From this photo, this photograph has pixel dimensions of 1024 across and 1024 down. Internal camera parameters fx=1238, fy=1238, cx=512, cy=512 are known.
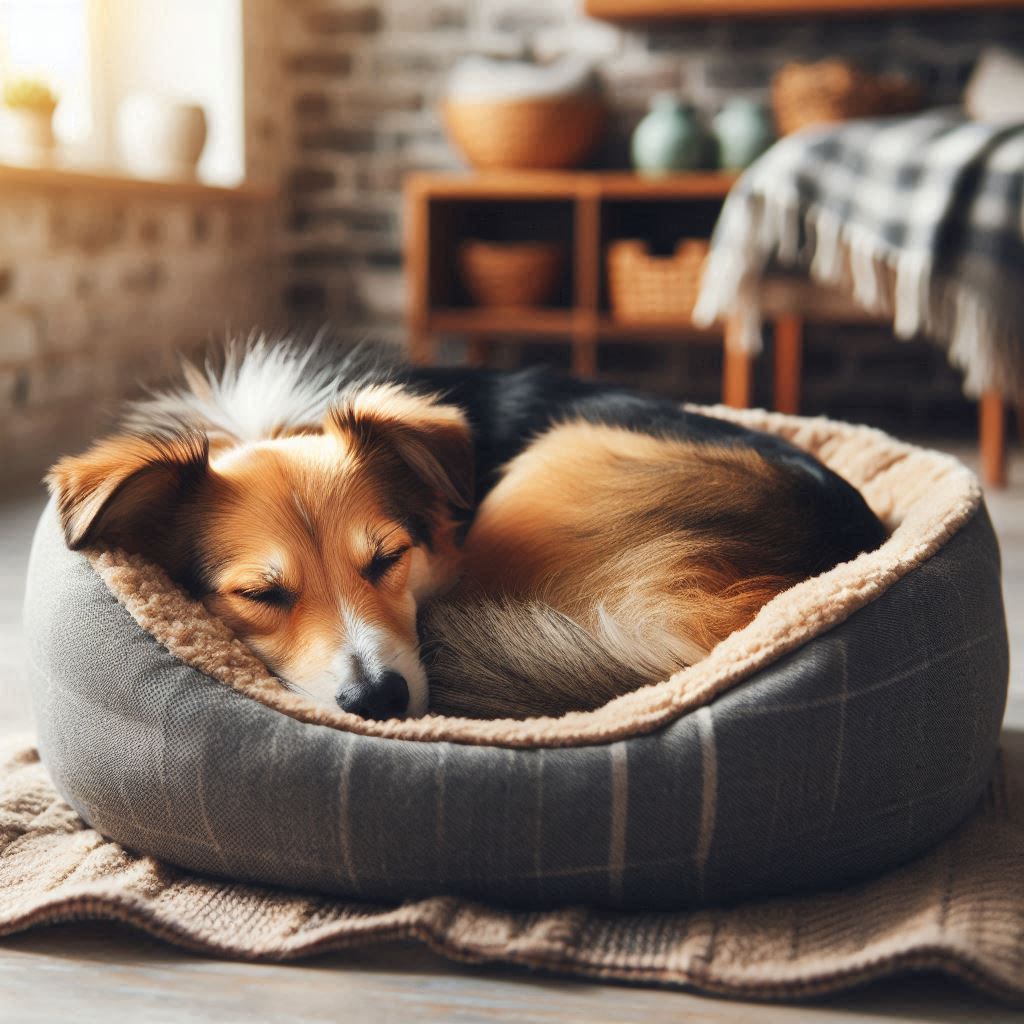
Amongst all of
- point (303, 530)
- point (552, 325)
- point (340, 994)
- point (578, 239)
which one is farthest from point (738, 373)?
point (340, 994)

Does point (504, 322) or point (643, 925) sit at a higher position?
point (504, 322)

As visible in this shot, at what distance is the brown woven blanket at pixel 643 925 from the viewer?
100 cm

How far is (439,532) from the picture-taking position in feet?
5.13

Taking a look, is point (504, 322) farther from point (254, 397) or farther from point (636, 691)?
point (636, 691)

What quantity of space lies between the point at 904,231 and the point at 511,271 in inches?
64.6

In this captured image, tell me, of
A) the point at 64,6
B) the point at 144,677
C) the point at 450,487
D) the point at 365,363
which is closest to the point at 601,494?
the point at 450,487

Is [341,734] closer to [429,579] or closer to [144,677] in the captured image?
[144,677]

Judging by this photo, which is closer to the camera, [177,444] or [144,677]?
[144,677]

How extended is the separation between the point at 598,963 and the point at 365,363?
0.99 m

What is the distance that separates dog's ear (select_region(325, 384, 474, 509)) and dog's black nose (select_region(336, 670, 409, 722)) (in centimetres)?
32

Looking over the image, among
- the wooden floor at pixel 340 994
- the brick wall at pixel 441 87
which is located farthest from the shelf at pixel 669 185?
the wooden floor at pixel 340 994

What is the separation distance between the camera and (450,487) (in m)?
1.48

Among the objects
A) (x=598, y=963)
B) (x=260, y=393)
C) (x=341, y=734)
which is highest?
(x=260, y=393)

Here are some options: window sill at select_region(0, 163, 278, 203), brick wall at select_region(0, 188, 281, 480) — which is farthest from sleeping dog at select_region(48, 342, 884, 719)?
window sill at select_region(0, 163, 278, 203)
